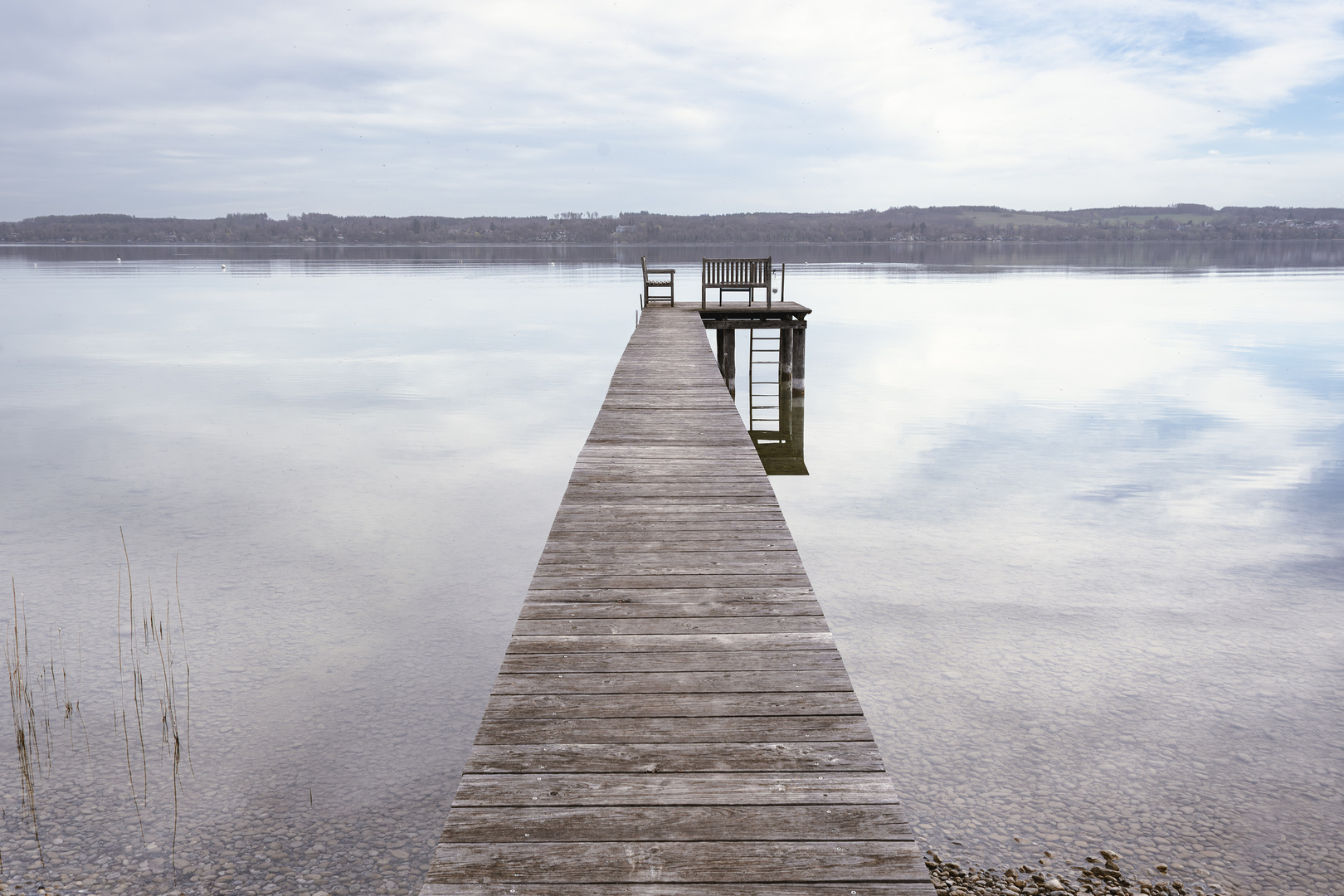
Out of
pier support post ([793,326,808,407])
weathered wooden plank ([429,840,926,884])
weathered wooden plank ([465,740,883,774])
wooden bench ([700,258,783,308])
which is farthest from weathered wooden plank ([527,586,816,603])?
pier support post ([793,326,808,407])

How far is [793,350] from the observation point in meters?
18.3

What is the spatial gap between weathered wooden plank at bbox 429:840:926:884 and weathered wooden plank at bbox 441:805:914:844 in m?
0.03

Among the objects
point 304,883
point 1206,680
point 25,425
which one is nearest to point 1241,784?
point 1206,680

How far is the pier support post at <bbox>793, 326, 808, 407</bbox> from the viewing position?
18.2 metres

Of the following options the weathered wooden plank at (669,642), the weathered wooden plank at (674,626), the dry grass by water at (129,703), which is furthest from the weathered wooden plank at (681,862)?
the dry grass by water at (129,703)

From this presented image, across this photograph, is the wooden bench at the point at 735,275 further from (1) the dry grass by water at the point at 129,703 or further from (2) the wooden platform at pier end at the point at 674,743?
(2) the wooden platform at pier end at the point at 674,743

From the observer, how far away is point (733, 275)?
17.7 m

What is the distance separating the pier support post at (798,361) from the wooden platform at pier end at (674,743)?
13.1 m

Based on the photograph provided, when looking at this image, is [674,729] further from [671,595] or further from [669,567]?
[669,567]

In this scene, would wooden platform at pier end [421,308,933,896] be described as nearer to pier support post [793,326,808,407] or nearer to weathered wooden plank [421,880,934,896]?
weathered wooden plank [421,880,934,896]

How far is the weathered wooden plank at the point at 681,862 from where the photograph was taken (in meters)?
2.39

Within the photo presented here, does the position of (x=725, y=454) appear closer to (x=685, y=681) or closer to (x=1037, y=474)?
(x=685, y=681)

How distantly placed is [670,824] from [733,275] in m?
15.8

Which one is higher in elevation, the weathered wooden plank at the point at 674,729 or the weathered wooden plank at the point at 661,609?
the weathered wooden plank at the point at 661,609
